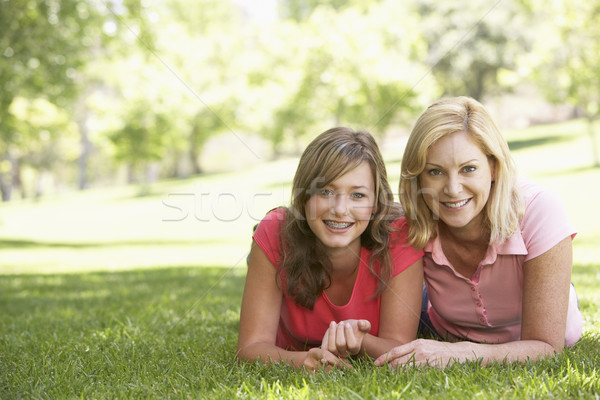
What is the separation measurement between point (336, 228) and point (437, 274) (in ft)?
2.10

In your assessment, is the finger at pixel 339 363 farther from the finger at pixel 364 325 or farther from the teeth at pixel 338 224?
the teeth at pixel 338 224

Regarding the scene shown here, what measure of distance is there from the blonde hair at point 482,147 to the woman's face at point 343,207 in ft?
0.81

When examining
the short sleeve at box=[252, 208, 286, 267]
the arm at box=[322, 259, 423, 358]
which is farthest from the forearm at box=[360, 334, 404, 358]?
the short sleeve at box=[252, 208, 286, 267]

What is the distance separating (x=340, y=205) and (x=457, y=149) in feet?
2.15

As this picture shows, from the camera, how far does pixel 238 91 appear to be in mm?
36781

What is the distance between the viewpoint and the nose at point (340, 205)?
3045mm

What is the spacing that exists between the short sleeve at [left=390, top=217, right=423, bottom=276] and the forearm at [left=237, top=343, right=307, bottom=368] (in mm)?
677

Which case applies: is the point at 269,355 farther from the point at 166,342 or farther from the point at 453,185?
the point at 453,185

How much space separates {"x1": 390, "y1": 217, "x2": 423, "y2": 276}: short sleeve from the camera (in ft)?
10.3

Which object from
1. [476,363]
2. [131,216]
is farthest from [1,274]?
[131,216]

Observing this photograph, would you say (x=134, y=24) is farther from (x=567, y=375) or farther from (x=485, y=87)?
(x=485, y=87)

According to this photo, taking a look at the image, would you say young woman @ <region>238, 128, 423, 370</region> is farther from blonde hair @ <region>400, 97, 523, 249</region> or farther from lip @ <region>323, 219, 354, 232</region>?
blonde hair @ <region>400, 97, 523, 249</region>

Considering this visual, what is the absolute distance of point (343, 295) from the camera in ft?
11.0

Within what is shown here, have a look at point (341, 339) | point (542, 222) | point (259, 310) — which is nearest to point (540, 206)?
point (542, 222)
